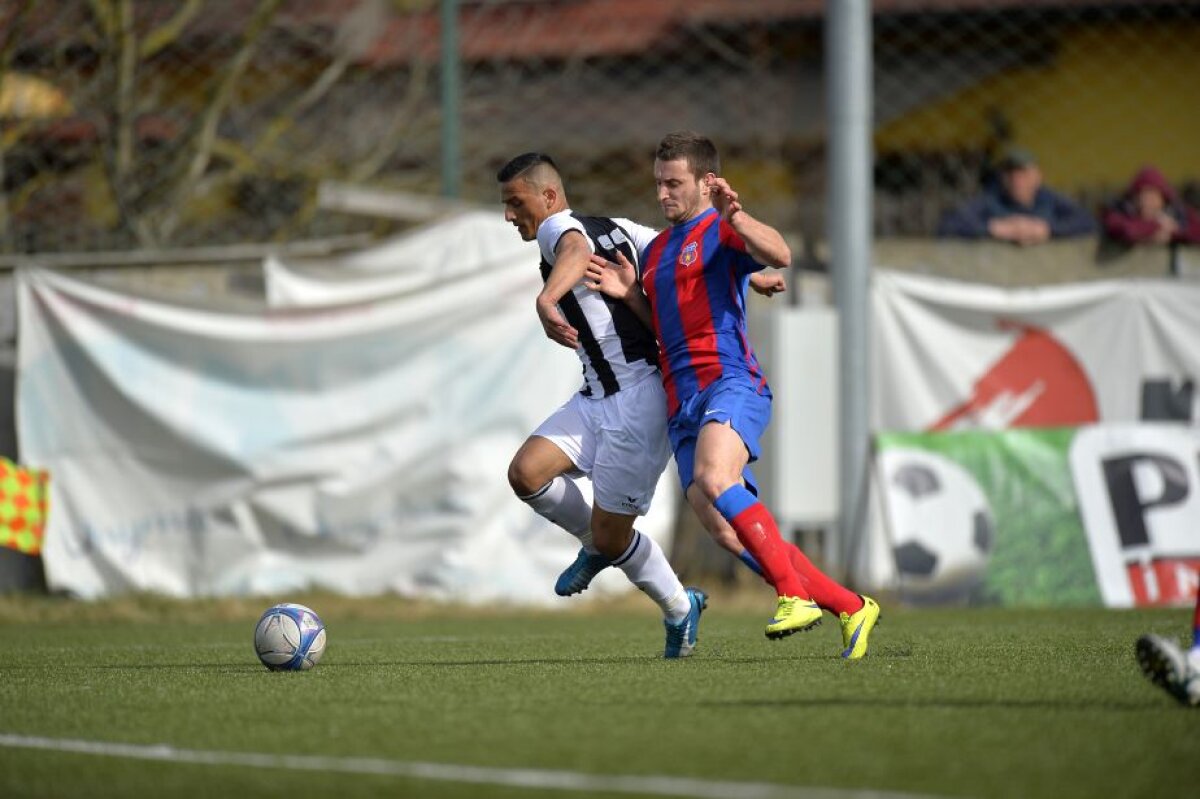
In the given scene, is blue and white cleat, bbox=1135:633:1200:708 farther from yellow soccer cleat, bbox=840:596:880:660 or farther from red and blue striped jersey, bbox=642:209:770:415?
red and blue striped jersey, bbox=642:209:770:415

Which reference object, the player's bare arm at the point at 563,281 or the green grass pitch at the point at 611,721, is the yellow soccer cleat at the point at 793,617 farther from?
the player's bare arm at the point at 563,281

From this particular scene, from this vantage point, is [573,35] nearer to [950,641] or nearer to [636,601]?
[636,601]

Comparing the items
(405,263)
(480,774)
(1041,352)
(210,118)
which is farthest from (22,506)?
(480,774)

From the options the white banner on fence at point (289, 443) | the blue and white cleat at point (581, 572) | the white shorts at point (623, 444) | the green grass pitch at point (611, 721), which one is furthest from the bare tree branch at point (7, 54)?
the blue and white cleat at point (581, 572)

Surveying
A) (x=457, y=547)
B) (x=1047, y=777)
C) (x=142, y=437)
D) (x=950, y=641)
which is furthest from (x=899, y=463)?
(x=1047, y=777)

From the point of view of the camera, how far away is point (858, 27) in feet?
39.1

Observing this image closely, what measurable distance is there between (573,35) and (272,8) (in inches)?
134

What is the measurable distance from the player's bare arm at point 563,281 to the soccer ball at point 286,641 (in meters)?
1.42

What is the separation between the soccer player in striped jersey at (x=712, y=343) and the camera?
6309 mm

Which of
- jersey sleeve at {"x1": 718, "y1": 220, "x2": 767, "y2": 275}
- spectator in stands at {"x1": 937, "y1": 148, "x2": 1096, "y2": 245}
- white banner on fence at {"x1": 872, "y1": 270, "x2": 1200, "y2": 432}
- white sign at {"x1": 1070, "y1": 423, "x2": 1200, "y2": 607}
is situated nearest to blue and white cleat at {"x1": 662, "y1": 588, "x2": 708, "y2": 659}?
jersey sleeve at {"x1": 718, "y1": 220, "x2": 767, "y2": 275}

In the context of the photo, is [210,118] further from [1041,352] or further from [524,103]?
[1041,352]

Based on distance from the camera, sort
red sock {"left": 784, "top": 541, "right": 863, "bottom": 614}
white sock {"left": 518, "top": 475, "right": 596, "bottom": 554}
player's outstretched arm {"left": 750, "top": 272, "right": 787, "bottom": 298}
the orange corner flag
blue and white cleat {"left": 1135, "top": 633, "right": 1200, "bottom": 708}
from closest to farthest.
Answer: blue and white cleat {"left": 1135, "top": 633, "right": 1200, "bottom": 708} < red sock {"left": 784, "top": 541, "right": 863, "bottom": 614} < player's outstretched arm {"left": 750, "top": 272, "right": 787, "bottom": 298} < white sock {"left": 518, "top": 475, "right": 596, "bottom": 554} < the orange corner flag

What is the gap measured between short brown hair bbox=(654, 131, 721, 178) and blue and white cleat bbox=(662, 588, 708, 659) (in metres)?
1.68

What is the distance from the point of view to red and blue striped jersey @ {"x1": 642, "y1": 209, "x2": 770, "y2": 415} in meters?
6.72
